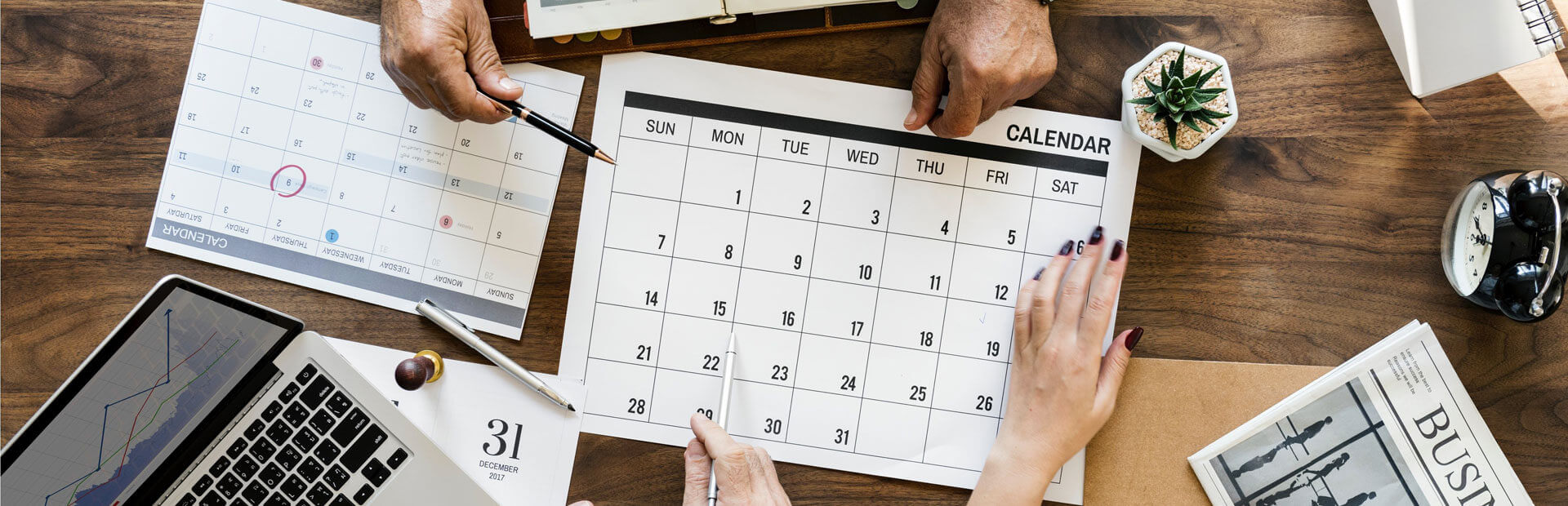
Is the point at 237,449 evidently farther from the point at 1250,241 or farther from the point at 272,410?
the point at 1250,241

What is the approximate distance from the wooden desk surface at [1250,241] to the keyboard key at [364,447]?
0.16 metres

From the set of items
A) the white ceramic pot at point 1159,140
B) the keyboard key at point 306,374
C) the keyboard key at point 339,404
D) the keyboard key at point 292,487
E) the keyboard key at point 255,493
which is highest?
the white ceramic pot at point 1159,140

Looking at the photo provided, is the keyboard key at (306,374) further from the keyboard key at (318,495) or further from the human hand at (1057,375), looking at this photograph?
the human hand at (1057,375)

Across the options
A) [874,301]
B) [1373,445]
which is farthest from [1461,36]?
[874,301]

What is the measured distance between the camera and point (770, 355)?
1.25 meters

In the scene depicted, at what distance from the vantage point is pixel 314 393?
1.16 m

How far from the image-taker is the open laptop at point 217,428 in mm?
1057

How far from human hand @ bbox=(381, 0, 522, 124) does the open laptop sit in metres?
0.39

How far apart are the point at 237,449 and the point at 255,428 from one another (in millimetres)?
38

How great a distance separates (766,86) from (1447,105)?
1.07 m

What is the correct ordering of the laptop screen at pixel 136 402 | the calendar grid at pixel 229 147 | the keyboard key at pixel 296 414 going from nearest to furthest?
the laptop screen at pixel 136 402 < the keyboard key at pixel 296 414 < the calendar grid at pixel 229 147

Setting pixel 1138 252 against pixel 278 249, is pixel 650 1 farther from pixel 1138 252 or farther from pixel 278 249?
pixel 1138 252

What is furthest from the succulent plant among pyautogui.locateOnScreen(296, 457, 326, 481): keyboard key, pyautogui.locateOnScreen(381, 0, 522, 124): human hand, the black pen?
pyautogui.locateOnScreen(296, 457, 326, 481): keyboard key

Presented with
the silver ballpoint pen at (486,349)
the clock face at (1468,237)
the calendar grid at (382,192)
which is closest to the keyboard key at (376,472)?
the silver ballpoint pen at (486,349)
